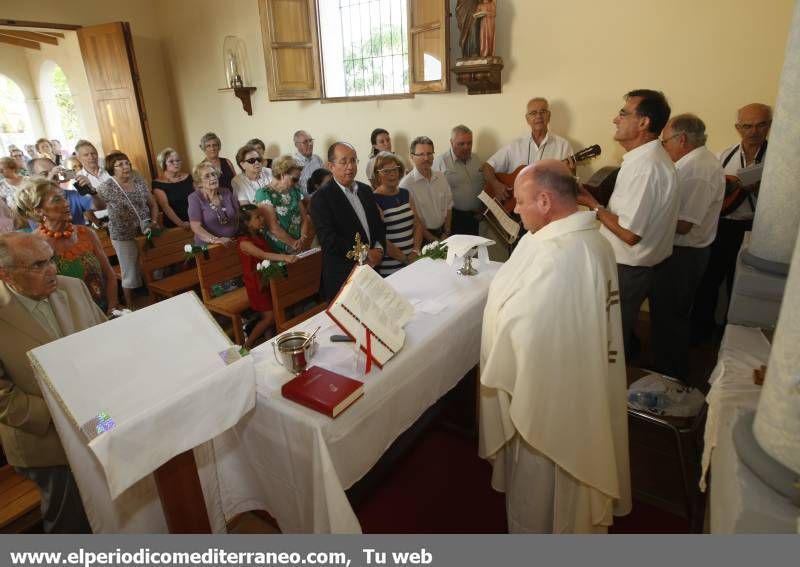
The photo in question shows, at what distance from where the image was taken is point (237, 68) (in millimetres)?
7598

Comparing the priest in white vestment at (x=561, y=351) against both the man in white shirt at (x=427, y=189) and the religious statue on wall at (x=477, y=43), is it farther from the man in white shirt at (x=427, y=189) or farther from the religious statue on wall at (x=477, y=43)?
the religious statue on wall at (x=477, y=43)

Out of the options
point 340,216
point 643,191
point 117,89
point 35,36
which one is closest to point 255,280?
point 340,216

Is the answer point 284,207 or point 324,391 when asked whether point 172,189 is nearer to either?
point 284,207

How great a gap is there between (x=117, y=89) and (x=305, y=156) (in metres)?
3.57

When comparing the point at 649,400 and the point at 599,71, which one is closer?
the point at 649,400

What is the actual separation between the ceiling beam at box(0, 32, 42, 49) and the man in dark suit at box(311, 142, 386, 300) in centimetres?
1216

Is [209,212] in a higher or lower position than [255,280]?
higher

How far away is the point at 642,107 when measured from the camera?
2977 mm

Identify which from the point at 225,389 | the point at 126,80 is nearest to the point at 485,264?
the point at 225,389

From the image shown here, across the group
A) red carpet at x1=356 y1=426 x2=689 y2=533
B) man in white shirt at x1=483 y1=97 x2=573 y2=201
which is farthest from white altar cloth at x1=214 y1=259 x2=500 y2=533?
man in white shirt at x1=483 y1=97 x2=573 y2=201

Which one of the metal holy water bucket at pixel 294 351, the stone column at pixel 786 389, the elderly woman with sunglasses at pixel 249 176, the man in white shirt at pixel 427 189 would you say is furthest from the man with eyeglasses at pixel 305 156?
the stone column at pixel 786 389

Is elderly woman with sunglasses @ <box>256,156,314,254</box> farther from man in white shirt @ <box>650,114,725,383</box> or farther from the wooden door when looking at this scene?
the wooden door

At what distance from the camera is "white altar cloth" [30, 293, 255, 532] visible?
1443mm

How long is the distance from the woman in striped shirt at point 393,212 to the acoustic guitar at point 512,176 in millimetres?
1243
